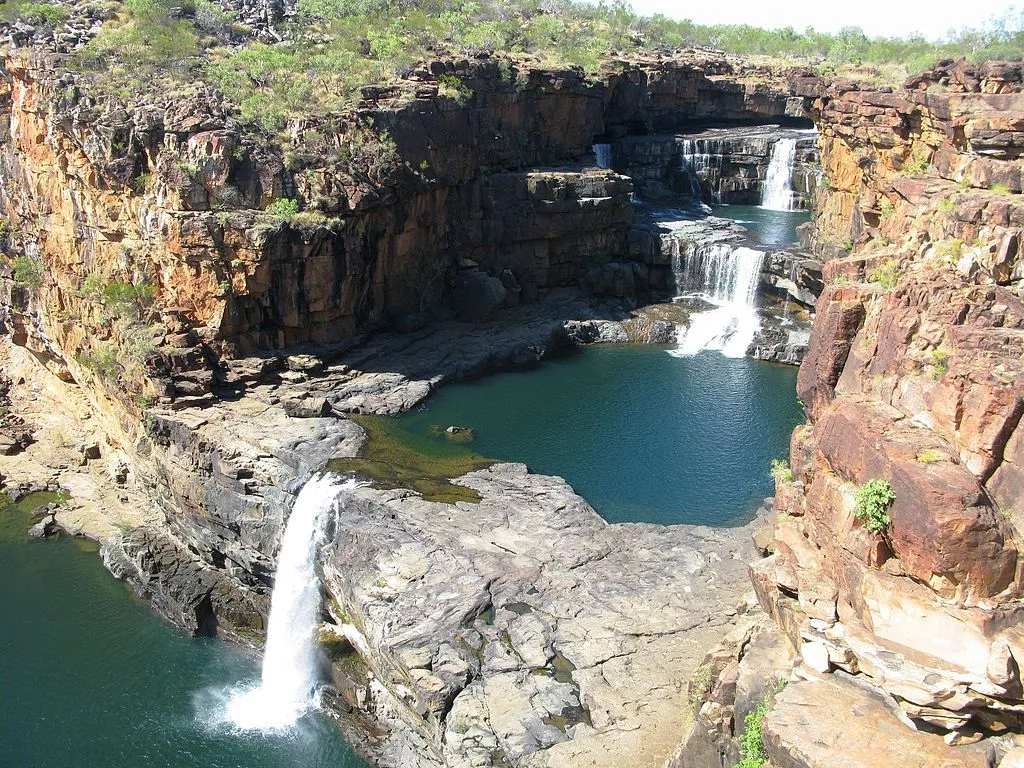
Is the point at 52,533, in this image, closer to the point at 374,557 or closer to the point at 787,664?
the point at 374,557

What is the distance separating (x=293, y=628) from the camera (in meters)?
29.1

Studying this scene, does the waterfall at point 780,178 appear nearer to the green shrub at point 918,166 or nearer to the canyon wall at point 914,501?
the green shrub at point 918,166

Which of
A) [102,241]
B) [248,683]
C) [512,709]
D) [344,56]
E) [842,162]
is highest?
[344,56]

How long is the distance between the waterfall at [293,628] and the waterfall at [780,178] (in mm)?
41938

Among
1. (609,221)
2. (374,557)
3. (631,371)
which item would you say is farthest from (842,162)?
(374,557)

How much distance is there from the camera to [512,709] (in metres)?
22.9

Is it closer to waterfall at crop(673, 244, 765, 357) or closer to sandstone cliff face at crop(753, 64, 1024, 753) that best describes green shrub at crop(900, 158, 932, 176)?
waterfall at crop(673, 244, 765, 357)

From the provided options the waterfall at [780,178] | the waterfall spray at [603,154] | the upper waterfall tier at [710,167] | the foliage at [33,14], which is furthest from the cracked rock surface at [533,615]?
the waterfall at [780,178]

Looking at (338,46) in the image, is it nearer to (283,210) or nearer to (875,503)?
(283,210)

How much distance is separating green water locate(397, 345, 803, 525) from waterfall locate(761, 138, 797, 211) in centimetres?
2046

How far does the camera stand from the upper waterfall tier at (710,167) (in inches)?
2475

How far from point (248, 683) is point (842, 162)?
133 ft

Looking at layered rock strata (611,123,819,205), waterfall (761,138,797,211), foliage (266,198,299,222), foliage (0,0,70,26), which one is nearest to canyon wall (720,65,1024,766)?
foliage (266,198,299,222)

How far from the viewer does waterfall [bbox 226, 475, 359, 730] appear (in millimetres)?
27188
